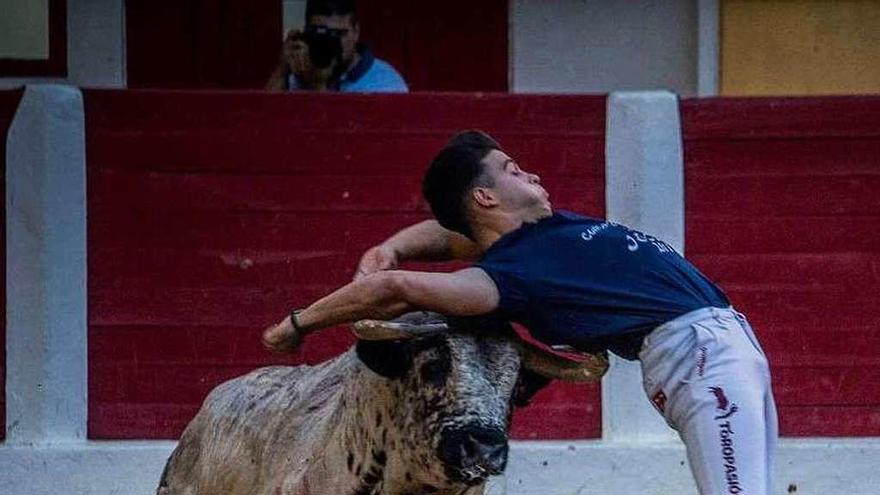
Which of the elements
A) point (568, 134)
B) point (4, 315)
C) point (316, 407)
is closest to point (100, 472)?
point (4, 315)

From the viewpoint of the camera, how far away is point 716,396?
423 centimetres

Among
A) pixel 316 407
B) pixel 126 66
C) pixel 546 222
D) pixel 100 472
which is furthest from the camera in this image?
pixel 126 66

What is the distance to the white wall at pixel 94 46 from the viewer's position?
8797 mm

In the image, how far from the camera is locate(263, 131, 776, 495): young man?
4176mm

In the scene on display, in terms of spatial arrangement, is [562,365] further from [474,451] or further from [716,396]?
[474,451]

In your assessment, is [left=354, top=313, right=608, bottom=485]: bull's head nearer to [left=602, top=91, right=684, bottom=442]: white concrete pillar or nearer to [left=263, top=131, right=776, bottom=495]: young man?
[left=263, top=131, right=776, bottom=495]: young man

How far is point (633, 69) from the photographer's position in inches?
353

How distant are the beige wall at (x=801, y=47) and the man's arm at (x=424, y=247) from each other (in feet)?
14.7

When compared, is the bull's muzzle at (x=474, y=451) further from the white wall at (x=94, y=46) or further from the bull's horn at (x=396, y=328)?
the white wall at (x=94, y=46)

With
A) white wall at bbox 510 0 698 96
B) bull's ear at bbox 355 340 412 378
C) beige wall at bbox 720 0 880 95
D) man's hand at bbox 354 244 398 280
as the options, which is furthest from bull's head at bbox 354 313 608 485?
beige wall at bbox 720 0 880 95

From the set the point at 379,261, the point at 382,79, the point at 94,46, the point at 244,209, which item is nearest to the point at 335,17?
the point at 382,79

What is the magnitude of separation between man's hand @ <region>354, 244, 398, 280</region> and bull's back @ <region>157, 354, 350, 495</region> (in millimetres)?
209

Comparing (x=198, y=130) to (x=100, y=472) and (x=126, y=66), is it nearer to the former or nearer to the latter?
(x=100, y=472)

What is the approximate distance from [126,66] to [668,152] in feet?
8.40
